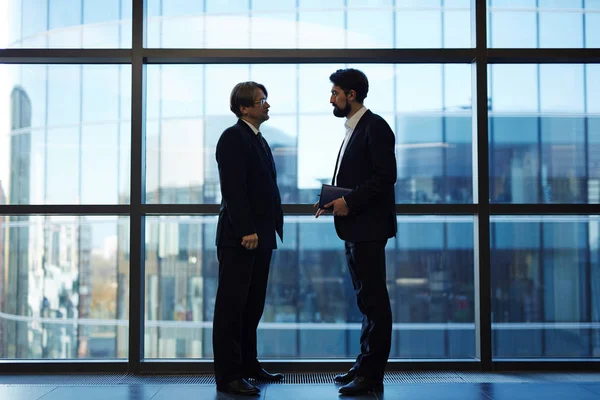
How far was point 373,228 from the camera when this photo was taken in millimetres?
2900

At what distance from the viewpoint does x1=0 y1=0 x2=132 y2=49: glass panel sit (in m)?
3.54

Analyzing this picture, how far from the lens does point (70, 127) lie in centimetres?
357

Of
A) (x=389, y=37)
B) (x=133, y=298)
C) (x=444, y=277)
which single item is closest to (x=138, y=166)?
(x=133, y=298)

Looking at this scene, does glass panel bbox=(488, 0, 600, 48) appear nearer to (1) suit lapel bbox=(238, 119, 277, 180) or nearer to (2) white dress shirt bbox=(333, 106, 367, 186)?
(2) white dress shirt bbox=(333, 106, 367, 186)

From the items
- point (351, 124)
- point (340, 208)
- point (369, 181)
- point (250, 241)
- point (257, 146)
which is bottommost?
point (250, 241)

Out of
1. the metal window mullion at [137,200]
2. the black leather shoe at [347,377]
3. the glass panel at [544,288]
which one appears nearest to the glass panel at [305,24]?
the metal window mullion at [137,200]

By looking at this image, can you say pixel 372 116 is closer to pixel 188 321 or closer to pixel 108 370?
pixel 188 321

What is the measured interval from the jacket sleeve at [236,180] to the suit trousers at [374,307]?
20.4 inches

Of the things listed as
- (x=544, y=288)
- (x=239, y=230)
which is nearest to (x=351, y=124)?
(x=239, y=230)

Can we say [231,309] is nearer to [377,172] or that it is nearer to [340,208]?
[340,208]

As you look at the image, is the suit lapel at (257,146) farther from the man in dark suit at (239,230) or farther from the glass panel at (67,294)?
the glass panel at (67,294)

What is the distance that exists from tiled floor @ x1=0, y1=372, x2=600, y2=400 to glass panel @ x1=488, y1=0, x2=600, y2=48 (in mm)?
1772

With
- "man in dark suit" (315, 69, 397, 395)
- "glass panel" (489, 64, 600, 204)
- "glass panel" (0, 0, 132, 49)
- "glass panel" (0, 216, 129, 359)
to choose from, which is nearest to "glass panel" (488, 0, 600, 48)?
"glass panel" (489, 64, 600, 204)

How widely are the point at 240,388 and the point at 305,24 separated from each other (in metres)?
1.93
